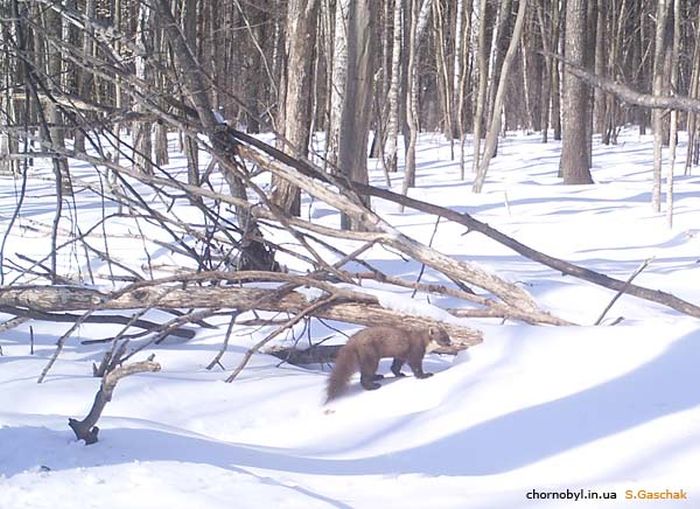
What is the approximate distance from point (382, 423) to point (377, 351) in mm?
569


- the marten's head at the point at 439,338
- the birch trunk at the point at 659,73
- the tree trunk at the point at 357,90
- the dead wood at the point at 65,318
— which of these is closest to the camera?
the marten's head at the point at 439,338

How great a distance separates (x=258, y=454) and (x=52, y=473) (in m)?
0.69

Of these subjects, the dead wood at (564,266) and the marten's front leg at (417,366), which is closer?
the marten's front leg at (417,366)

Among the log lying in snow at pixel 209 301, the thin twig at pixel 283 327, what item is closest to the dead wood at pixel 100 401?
the thin twig at pixel 283 327

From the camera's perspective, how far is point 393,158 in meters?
16.3

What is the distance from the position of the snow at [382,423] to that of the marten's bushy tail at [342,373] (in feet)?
0.22

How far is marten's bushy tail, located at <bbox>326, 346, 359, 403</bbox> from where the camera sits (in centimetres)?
388

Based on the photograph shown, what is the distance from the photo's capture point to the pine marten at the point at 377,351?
3.95 metres

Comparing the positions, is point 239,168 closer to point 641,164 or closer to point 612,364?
point 612,364

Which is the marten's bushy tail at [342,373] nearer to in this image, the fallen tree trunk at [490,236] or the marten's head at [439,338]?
the marten's head at [439,338]

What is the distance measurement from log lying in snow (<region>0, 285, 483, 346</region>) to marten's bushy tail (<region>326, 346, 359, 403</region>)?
0.44 meters

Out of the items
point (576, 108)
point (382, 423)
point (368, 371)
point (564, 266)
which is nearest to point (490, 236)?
point (564, 266)

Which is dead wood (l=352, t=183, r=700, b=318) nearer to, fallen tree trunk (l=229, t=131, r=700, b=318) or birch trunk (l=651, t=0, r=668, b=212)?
fallen tree trunk (l=229, t=131, r=700, b=318)

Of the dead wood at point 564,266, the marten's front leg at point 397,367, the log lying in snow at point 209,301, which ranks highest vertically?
the dead wood at point 564,266
